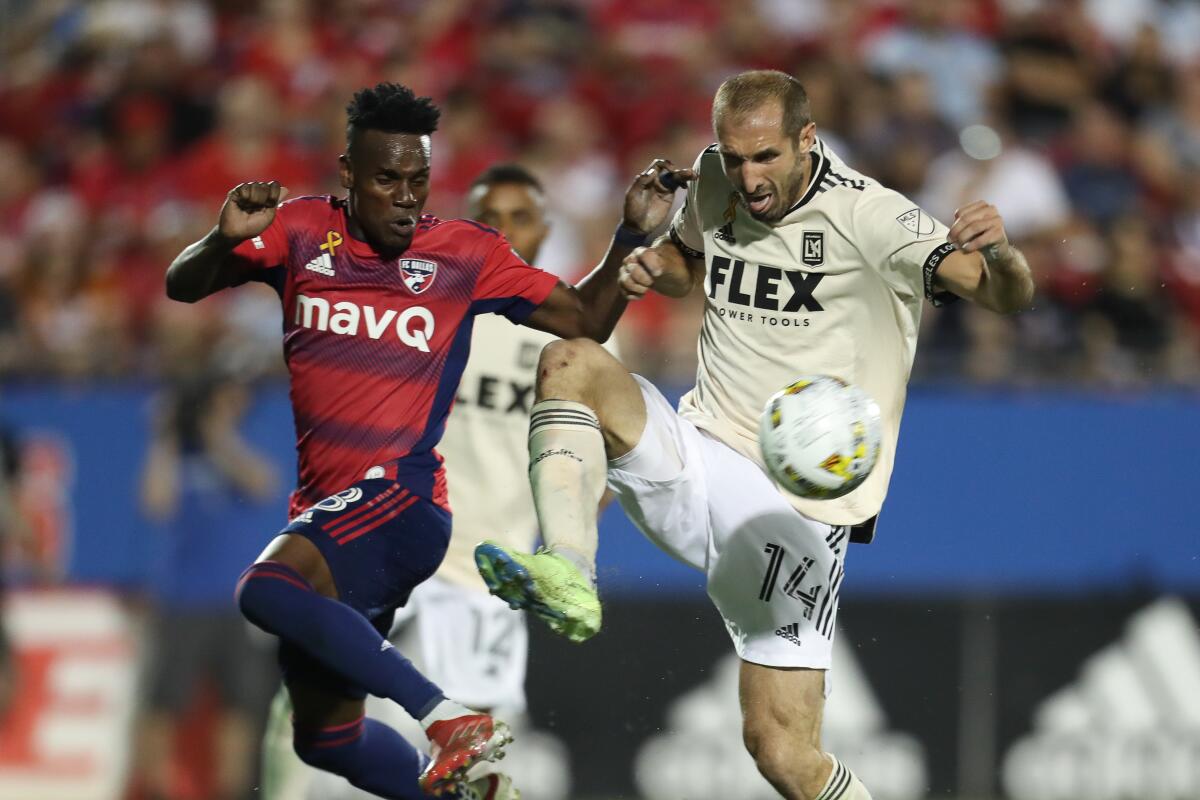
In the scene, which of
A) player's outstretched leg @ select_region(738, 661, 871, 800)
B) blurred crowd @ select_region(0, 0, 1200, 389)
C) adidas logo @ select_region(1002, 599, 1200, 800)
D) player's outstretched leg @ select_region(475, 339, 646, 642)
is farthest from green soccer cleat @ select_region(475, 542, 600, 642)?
adidas logo @ select_region(1002, 599, 1200, 800)

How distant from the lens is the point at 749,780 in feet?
30.0

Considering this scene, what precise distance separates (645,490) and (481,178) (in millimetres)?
Result: 2174

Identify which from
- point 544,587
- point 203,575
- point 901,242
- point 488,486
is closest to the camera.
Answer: point 544,587

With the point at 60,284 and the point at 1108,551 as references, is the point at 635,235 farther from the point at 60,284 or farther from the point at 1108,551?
the point at 60,284

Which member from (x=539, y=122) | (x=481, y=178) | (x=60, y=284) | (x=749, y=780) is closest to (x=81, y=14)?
(x=60, y=284)

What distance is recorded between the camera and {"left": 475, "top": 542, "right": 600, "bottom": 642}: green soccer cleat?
15.7 feet

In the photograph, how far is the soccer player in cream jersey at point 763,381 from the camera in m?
5.32

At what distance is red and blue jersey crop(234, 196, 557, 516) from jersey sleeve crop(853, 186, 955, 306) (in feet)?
3.76

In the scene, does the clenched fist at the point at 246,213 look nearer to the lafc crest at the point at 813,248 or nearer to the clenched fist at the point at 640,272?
the clenched fist at the point at 640,272

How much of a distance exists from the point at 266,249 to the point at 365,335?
1.33 ft

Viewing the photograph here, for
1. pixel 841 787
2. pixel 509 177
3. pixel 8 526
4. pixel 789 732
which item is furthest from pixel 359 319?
pixel 8 526

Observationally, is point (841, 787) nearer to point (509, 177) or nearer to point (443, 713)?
point (443, 713)

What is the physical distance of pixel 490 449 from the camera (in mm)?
7078

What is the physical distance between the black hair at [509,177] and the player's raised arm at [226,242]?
1.74 meters
